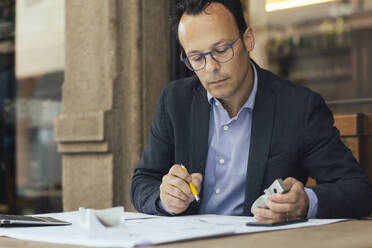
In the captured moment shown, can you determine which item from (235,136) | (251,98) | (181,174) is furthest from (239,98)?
(181,174)

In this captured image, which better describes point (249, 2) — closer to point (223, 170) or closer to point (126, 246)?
point (223, 170)

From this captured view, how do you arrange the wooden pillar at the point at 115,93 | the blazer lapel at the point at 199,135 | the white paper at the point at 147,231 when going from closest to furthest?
the white paper at the point at 147,231 → the blazer lapel at the point at 199,135 → the wooden pillar at the point at 115,93

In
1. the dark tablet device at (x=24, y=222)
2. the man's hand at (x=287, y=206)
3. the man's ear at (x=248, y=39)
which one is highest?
the man's ear at (x=248, y=39)

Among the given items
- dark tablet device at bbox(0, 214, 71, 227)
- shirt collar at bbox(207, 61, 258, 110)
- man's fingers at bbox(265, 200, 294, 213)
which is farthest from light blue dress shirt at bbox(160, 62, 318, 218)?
dark tablet device at bbox(0, 214, 71, 227)

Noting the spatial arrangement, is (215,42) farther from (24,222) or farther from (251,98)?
(24,222)

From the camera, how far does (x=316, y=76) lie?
6820 millimetres

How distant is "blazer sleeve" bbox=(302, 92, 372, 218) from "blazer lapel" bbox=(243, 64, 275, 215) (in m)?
0.14

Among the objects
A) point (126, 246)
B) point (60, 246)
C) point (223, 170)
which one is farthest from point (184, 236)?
Result: point (223, 170)

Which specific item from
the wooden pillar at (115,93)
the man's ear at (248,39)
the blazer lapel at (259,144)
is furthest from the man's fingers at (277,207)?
the wooden pillar at (115,93)

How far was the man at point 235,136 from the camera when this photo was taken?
6.10ft

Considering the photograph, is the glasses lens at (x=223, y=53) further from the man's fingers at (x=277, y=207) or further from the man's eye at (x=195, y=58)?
the man's fingers at (x=277, y=207)

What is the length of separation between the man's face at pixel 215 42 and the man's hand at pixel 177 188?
0.36 metres

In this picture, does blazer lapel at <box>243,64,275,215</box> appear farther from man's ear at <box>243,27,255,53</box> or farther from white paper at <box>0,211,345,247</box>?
white paper at <box>0,211,345,247</box>

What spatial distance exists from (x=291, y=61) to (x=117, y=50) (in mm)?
4377
